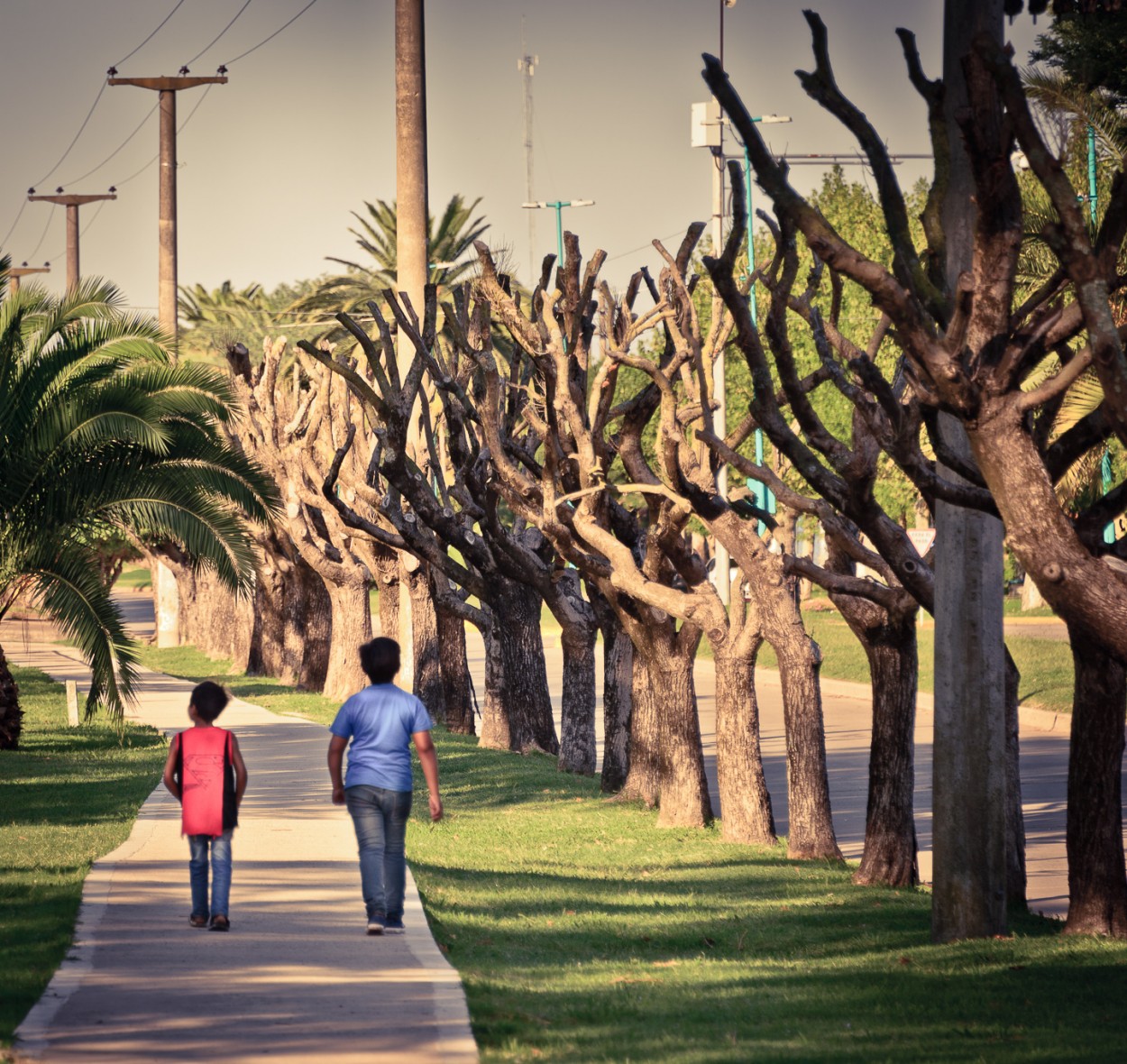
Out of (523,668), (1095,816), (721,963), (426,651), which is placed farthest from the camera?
(426,651)

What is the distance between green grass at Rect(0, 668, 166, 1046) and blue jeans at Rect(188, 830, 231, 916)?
65 cm

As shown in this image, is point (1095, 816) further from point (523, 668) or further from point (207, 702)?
point (523, 668)

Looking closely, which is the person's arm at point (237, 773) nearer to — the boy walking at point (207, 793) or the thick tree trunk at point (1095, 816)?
the boy walking at point (207, 793)

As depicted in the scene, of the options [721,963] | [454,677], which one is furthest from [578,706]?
[721,963]

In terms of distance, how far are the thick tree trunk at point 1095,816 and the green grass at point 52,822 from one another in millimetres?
5969

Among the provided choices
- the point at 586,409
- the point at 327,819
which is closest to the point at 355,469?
the point at 586,409

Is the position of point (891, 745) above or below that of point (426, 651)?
below

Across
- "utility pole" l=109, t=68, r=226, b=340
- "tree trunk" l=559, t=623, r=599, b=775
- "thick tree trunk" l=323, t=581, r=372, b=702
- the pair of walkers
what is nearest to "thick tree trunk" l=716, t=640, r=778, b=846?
"tree trunk" l=559, t=623, r=599, b=775

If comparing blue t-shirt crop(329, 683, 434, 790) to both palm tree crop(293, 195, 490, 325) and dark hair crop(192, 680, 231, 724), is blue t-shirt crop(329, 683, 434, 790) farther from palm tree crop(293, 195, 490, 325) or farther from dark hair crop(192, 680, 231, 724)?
palm tree crop(293, 195, 490, 325)

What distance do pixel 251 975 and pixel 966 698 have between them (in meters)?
4.57

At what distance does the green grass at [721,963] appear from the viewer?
6984 mm

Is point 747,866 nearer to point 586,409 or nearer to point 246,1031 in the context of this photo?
point 586,409

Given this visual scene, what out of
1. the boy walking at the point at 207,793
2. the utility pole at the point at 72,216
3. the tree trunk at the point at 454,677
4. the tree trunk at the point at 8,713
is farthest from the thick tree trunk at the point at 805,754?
the utility pole at the point at 72,216

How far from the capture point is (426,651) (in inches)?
1072
